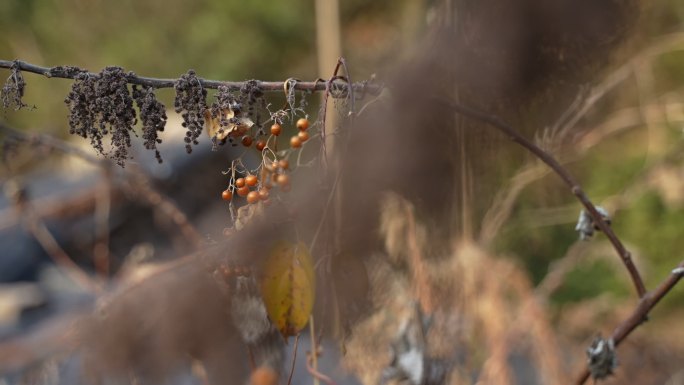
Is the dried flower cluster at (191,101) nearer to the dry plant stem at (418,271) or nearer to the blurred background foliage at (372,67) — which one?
the dry plant stem at (418,271)

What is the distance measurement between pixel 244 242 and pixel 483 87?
0.29 m

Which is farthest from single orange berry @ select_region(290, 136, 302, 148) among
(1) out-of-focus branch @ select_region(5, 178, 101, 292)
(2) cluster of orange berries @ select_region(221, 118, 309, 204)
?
(1) out-of-focus branch @ select_region(5, 178, 101, 292)

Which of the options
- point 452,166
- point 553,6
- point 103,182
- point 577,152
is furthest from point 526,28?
point 103,182

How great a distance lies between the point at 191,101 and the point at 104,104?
64 millimetres

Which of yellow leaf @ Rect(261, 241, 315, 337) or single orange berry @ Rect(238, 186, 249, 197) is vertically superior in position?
single orange berry @ Rect(238, 186, 249, 197)

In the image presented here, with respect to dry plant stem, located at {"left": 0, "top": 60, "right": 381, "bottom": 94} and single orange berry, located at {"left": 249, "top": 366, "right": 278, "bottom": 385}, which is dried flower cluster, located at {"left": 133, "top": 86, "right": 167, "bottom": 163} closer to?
dry plant stem, located at {"left": 0, "top": 60, "right": 381, "bottom": 94}

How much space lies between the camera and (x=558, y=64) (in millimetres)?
855

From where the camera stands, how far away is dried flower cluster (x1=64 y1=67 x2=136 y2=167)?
2.02 ft

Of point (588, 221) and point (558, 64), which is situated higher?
point (558, 64)

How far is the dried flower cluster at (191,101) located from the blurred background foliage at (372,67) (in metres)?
0.54

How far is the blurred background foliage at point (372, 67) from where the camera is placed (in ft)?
6.39

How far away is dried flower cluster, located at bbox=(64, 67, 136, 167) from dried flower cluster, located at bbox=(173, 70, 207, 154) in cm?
4

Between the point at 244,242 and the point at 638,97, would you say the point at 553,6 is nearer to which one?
the point at 244,242

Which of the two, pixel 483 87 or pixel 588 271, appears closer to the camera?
pixel 483 87
